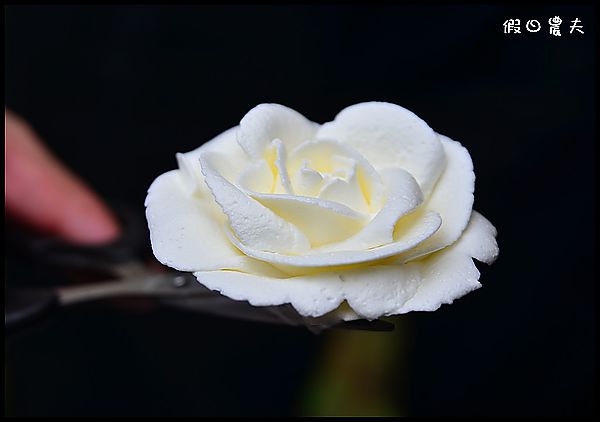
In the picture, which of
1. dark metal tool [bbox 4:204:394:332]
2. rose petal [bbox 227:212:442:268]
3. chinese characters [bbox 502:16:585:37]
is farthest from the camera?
chinese characters [bbox 502:16:585:37]

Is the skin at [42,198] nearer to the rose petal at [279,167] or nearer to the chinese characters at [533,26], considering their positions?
the rose petal at [279,167]

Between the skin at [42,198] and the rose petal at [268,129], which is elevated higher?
the rose petal at [268,129]

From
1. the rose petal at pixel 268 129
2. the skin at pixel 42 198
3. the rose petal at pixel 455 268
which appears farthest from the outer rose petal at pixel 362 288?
the skin at pixel 42 198

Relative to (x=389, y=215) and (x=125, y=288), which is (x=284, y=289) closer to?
(x=389, y=215)

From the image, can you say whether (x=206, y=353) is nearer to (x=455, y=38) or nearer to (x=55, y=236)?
(x=55, y=236)

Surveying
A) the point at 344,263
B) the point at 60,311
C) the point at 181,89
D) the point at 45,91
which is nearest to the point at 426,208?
the point at 344,263

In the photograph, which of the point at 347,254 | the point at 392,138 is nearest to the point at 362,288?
the point at 347,254

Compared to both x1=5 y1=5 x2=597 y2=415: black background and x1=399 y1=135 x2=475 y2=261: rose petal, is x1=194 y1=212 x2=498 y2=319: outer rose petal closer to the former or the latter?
x1=399 y1=135 x2=475 y2=261: rose petal

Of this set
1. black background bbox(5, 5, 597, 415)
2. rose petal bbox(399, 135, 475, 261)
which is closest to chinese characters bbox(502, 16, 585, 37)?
black background bbox(5, 5, 597, 415)
